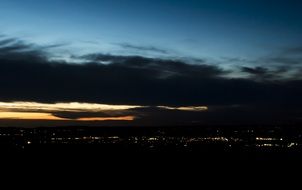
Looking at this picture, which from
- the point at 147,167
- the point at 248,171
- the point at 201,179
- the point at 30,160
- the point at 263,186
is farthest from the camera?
the point at 30,160

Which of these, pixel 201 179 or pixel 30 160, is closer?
pixel 201 179

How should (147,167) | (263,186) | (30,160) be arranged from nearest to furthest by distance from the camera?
(263,186) → (147,167) → (30,160)

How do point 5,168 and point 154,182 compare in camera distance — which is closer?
point 154,182

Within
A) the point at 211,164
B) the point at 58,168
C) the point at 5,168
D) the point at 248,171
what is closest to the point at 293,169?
the point at 248,171

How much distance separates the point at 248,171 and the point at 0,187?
59.0 ft

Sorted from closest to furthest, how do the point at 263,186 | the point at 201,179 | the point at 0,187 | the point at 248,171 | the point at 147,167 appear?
1. the point at 0,187
2. the point at 263,186
3. the point at 201,179
4. the point at 248,171
5. the point at 147,167

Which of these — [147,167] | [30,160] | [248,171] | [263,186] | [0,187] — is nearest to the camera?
[0,187]

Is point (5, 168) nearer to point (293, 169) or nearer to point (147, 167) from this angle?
point (147, 167)

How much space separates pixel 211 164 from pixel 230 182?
1123cm

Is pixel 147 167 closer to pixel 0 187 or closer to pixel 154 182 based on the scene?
pixel 154 182

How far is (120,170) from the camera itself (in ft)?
127

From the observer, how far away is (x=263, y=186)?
101 ft

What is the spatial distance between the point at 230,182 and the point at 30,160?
21.7 metres

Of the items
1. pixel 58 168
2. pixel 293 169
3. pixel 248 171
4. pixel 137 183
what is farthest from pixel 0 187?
pixel 293 169
